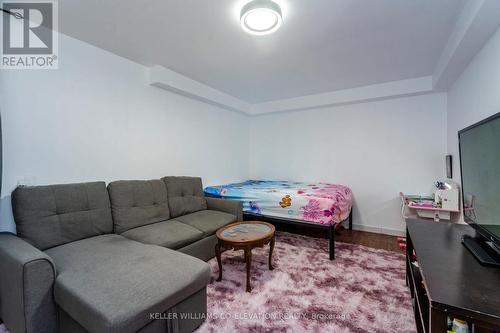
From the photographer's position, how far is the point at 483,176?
4.60 feet

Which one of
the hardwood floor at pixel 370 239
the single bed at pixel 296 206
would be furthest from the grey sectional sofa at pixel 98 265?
the hardwood floor at pixel 370 239

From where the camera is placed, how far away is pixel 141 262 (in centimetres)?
157

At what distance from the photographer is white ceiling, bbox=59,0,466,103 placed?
5.98 ft

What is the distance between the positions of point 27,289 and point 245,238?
4.90ft

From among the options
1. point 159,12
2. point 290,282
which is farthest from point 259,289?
point 159,12

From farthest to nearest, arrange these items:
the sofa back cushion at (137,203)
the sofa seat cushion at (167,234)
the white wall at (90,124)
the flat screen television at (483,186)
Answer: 1. the sofa back cushion at (137,203)
2. the sofa seat cushion at (167,234)
3. the white wall at (90,124)
4. the flat screen television at (483,186)

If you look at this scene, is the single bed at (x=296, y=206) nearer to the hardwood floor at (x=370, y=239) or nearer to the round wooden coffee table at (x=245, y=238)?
the hardwood floor at (x=370, y=239)

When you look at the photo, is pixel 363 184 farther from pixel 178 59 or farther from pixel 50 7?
pixel 50 7

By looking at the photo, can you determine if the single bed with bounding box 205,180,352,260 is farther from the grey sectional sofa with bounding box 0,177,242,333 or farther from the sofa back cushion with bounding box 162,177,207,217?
the grey sectional sofa with bounding box 0,177,242,333

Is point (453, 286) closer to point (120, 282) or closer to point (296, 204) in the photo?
point (120, 282)

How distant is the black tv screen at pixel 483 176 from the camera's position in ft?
4.11

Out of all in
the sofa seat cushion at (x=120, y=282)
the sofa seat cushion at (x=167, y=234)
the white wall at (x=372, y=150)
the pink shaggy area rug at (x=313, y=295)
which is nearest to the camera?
the sofa seat cushion at (x=120, y=282)

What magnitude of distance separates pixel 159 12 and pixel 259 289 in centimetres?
260

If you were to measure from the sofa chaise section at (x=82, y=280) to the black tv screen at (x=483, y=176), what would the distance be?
1.81 m
